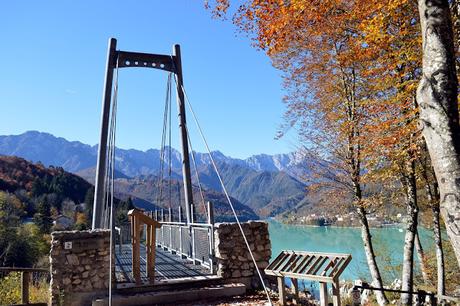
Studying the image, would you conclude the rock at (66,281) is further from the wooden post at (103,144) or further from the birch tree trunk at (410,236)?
the birch tree trunk at (410,236)

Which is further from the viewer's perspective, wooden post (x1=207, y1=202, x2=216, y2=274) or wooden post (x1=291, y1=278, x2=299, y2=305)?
wooden post (x1=207, y1=202, x2=216, y2=274)

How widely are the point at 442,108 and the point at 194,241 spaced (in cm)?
750

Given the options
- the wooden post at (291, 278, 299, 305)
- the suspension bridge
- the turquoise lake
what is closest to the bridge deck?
the suspension bridge

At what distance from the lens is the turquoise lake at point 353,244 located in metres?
15.4

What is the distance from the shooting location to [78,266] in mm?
7117

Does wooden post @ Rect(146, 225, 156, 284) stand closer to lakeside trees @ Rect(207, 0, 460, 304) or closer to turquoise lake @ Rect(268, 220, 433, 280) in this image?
lakeside trees @ Rect(207, 0, 460, 304)

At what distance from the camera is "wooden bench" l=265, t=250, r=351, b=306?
5457 mm

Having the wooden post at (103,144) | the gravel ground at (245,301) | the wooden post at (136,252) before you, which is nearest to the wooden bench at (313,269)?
the gravel ground at (245,301)

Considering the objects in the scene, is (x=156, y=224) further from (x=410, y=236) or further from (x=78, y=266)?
(x=410, y=236)

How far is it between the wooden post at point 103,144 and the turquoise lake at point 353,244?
30.2 ft

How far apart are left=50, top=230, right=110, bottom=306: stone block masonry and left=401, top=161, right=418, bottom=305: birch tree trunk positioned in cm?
578

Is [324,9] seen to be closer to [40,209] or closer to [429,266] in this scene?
[429,266]

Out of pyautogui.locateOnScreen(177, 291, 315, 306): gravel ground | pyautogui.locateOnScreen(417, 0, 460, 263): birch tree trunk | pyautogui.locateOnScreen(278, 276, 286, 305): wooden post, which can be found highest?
pyautogui.locateOnScreen(417, 0, 460, 263): birch tree trunk

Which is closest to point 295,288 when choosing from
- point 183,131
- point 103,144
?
point 183,131
